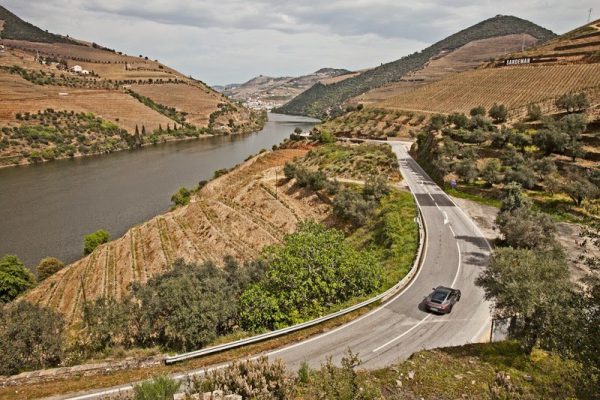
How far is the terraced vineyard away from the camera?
67619 mm

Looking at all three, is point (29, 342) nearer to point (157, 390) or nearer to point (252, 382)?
point (157, 390)

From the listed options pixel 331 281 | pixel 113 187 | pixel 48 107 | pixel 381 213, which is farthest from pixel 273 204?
pixel 48 107

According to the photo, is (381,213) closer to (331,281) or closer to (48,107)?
(331,281)

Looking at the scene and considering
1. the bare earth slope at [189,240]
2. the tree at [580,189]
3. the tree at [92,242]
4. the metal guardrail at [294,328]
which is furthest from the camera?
the tree at [92,242]

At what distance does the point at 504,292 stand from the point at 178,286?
45.8 ft

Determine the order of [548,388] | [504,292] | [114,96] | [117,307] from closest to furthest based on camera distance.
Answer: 1. [548,388]
2. [504,292]
3. [117,307]
4. [114,96]

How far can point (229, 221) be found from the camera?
42219mm

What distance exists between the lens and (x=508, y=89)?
260 ft

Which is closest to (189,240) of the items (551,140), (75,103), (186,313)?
(186,313)

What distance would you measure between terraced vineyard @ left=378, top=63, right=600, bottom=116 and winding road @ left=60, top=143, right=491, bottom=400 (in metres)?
46.1

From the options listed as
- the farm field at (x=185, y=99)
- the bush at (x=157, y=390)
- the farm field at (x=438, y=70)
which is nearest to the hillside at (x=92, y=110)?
the farm field at (x=185, y=99)

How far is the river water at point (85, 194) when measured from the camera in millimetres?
45906

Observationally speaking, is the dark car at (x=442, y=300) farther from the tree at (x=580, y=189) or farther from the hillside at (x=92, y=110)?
the hillside at (x=92, y=110)

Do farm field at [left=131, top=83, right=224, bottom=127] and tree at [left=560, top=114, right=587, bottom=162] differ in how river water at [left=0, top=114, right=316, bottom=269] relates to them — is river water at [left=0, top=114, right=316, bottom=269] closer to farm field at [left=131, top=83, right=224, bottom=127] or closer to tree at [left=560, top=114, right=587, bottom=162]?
tree at [left=560, top=114, right=587, bottom=162]
